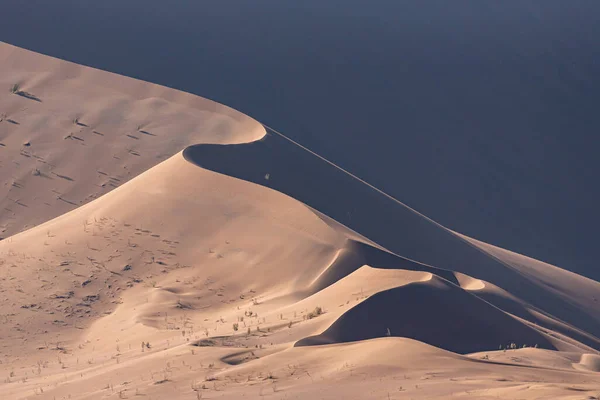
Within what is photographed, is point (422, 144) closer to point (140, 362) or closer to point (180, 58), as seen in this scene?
point (180, 58)

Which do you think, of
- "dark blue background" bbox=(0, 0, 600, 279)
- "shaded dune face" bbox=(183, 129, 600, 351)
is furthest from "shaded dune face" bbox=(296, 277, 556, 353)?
"dark blue background" bbox=(0, 0, 600, 279)

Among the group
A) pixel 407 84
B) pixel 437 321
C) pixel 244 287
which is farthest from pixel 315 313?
pixel 407 84

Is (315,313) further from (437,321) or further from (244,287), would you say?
(244,287)

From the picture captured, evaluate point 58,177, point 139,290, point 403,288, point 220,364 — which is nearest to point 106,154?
point 58,177

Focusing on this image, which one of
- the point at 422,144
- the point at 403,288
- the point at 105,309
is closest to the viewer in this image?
the point at 403,288

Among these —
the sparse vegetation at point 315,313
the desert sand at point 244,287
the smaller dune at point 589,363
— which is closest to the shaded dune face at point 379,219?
the desert sand at point 244,287
